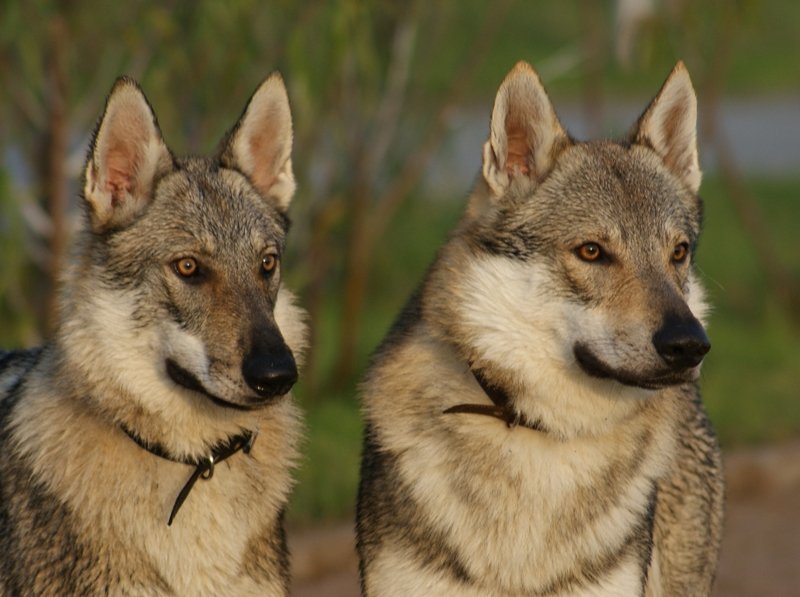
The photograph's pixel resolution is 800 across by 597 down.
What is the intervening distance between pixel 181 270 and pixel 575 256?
1.31m

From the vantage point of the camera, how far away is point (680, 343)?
416cm

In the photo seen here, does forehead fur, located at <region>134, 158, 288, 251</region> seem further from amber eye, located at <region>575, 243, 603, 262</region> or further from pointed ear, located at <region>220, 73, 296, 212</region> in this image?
amber eye, located at <region>575, 243, 603, 262</region>

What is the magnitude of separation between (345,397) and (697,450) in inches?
154

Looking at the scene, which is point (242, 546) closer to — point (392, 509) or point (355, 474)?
point (392, 509)

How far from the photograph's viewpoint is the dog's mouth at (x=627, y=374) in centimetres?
424

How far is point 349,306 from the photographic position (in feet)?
28.5

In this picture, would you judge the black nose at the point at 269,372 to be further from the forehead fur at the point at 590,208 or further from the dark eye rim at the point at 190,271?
the forehead fur at the point at 590,208

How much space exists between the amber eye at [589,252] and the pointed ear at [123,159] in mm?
1454

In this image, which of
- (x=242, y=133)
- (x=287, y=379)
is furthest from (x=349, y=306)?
(x=287, y=379)

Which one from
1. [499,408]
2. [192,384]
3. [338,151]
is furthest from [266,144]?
[338,151]

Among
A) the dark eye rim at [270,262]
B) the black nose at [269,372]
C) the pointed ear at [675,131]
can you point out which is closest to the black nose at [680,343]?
the pointed ear at [675,131]

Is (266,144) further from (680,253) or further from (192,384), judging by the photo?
(680,253)

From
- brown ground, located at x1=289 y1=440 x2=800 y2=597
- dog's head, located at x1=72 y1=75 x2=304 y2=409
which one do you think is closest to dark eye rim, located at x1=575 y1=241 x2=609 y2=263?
dog's head, located at x1=72 y1=75 x2=304 y2=409

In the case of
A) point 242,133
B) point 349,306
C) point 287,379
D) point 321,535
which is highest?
point 242,133
